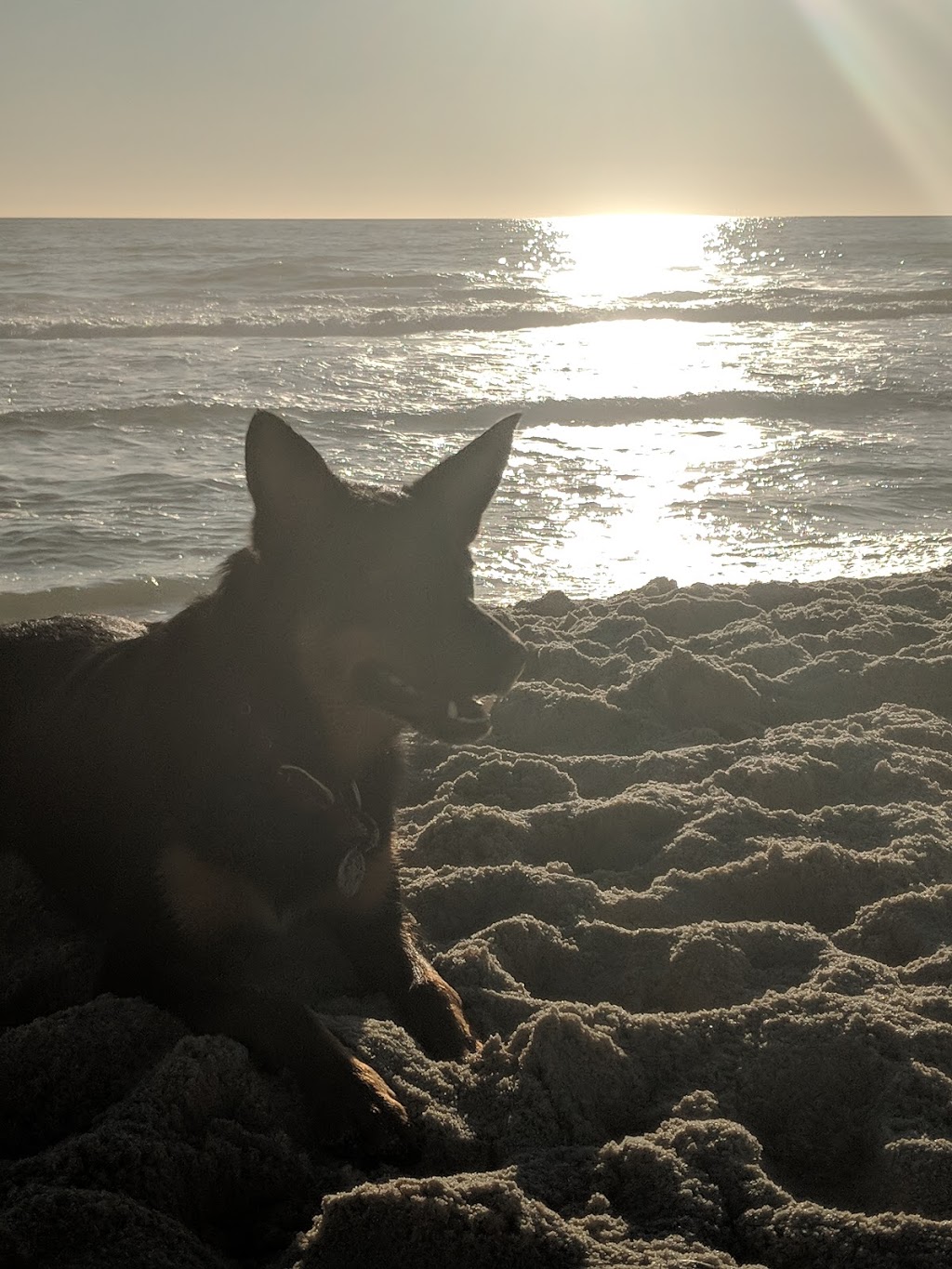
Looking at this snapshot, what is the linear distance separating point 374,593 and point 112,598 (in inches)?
194

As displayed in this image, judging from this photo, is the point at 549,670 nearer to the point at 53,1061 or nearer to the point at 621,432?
the point at 53,1061

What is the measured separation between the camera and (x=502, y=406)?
48.9 feet

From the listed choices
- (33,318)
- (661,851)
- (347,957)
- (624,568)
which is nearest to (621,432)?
(624,568)

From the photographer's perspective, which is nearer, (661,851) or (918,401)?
(661,851)

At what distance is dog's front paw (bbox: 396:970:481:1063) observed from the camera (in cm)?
298

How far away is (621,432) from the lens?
13453 millimetres

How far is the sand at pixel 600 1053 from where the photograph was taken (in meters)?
2.14

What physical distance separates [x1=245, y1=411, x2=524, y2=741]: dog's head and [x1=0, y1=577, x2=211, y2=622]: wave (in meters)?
4.18

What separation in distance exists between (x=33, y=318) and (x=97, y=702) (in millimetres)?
21155

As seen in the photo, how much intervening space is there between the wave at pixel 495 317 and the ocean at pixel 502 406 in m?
0.12

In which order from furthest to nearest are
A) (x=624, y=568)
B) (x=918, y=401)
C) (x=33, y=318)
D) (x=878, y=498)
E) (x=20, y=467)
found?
(x=33, y=318) < (x=918, y=401) < (x=20, y=467) < (x=878, y=498) < (x=624, y=568)

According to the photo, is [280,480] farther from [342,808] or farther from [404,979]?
[404,979]

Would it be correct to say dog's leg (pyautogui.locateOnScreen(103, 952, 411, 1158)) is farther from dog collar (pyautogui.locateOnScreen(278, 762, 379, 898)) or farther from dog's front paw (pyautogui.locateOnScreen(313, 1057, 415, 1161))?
dog collar (pyautogui.locateOnScreen(278, 762, 379, 898))

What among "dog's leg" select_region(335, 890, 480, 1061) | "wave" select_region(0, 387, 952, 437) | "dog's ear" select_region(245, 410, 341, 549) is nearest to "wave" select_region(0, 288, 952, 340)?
"wave" select_region(0, 387, 952, 437)
